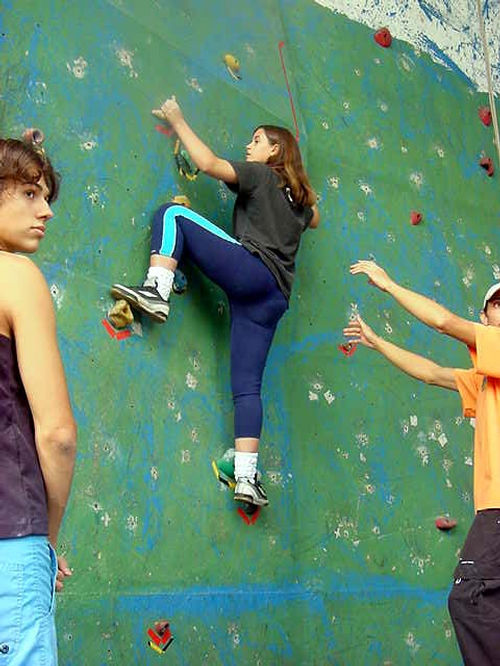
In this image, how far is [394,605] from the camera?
3.23m

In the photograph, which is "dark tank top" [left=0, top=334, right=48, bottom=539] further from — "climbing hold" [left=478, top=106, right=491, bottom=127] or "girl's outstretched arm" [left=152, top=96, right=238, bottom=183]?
"climbing hold" [left=478, top=106, right=491, bottom=127]

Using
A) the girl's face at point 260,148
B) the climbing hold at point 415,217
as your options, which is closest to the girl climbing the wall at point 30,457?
the girl's face at point 260,148

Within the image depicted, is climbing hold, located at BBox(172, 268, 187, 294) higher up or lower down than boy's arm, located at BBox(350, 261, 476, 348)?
higher up

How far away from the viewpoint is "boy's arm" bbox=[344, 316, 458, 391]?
2627mm

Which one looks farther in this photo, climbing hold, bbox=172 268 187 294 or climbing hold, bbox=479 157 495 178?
climbing hold, bbox=479 157 495 178

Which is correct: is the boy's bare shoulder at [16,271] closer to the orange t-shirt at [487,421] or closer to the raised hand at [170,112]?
the orange t-shirt at [487,421]

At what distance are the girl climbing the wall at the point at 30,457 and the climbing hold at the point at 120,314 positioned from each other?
4.22ft

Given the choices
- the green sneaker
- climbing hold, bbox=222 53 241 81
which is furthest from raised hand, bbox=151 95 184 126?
the green sneaker

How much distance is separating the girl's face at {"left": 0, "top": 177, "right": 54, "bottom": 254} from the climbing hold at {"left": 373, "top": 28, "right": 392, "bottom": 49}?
294 centimetres

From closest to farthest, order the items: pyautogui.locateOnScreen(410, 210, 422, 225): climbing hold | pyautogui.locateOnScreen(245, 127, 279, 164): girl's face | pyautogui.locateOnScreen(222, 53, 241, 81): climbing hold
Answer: pyautogui.locateOnScreen(245, 127, 279, 164): girl's face, pyautogui.locateOnScreen(222, 53, 241, 81): climbing hold, pyautogui.locateOnScreen(410, 210, 422, 225): climbing hold

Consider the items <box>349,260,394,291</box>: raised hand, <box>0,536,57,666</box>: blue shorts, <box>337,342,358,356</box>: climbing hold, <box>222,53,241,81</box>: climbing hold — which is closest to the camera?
<box>0,536,57,666</box>: blue shorts

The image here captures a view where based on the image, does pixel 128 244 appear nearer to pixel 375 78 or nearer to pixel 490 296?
pixel 490 296

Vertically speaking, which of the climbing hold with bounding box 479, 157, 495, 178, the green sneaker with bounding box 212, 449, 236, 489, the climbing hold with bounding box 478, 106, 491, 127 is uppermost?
the climbing hold with bounding box 478, 106, 491, 127

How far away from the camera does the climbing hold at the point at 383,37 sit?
404cm
